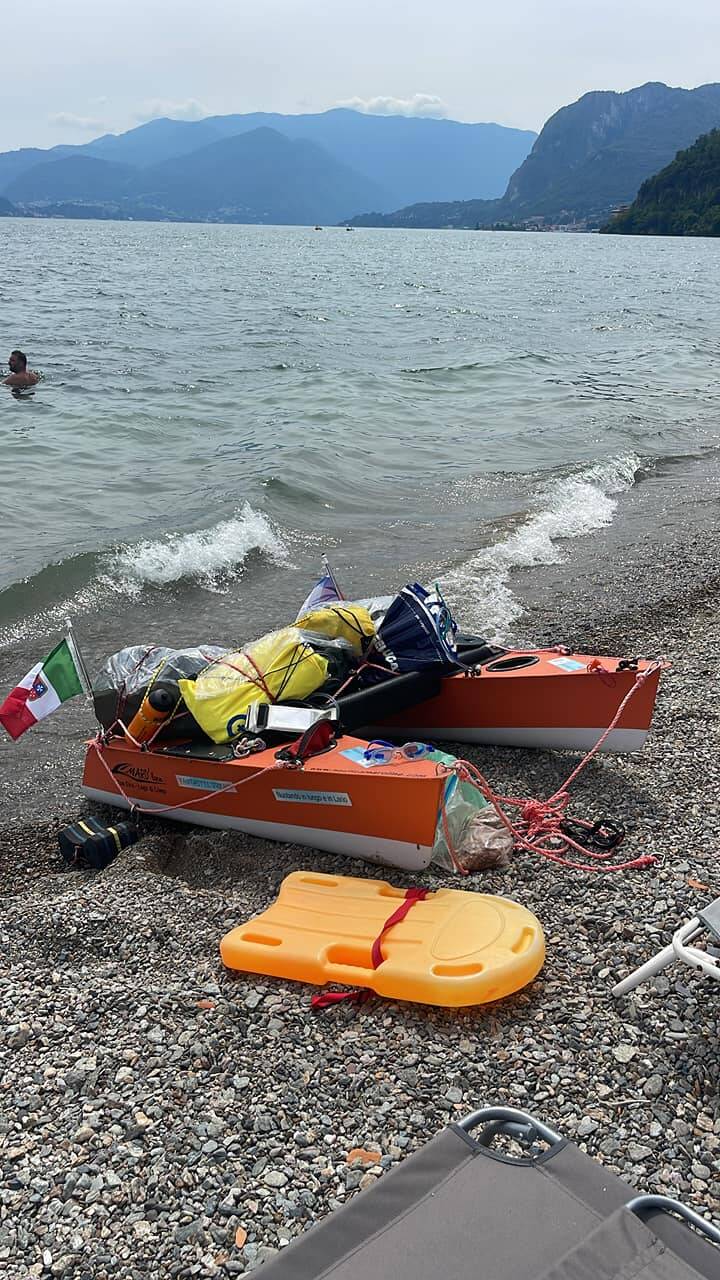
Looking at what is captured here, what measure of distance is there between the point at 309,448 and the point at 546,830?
13.6 metres

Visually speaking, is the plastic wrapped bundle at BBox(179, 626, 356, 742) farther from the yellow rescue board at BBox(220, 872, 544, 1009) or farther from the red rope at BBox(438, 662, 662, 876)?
the yellow rescue board at BBox(220, 872, 544, 1009)

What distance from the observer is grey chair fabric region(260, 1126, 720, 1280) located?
8.18 ft

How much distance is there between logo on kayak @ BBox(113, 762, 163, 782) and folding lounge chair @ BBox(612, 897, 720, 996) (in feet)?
12.0

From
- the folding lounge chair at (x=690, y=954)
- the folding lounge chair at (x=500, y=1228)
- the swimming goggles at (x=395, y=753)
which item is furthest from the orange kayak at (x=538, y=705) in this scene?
the folding lounge chair at (x=500, y=1228)

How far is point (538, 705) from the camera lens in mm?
6820

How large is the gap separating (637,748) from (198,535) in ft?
27.4

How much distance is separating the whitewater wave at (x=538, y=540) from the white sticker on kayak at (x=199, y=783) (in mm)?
4524

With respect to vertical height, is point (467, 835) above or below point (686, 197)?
below

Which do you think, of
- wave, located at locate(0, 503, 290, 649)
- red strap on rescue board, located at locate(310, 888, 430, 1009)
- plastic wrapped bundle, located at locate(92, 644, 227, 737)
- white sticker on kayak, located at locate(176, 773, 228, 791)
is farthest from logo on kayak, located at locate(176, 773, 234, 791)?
wave, located at locate(0, 503, 290, 649)

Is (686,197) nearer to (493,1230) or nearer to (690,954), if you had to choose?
(690,954)

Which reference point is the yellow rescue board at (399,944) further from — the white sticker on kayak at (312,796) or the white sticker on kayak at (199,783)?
the white sticker on kayak at (199,783)

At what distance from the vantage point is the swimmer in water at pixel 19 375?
22344mm

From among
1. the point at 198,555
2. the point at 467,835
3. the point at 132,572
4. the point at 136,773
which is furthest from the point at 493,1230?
the point at 198,555

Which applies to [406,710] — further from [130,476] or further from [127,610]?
[130,476]
